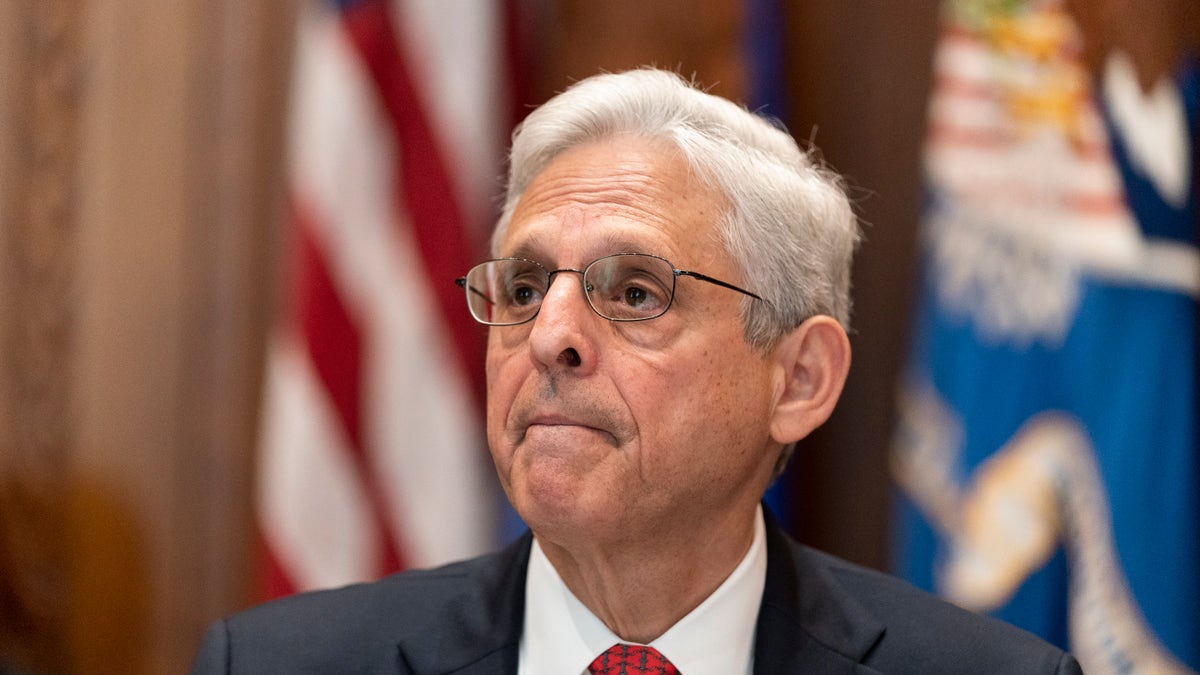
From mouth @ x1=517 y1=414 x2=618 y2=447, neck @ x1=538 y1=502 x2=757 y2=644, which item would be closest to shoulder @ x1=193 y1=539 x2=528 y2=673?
neck @ x1=538 y1=502 x2=757 y2=644

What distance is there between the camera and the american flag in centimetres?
307

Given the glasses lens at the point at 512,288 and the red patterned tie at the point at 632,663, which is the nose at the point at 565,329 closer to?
the glasses lens at the point at 512,288

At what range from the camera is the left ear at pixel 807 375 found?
6.41ft

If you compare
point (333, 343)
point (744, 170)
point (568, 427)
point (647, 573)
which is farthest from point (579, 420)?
point (333, 343)

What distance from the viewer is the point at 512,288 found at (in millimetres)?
1921

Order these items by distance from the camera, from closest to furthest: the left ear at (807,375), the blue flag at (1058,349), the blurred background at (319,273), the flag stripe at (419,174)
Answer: the left ear at (807,375) → the blue flag at (1058,349) → the blurred background at (319,273) → the flag stripe at (419,174)

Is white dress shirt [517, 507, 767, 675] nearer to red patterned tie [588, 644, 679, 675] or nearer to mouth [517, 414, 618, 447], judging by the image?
red patterned tie [588, 644, 679, 675]

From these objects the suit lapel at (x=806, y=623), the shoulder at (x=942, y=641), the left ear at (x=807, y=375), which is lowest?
the shoulder at (x=942, y=641)

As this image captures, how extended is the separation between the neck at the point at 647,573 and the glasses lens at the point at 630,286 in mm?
337

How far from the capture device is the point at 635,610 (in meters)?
1.85

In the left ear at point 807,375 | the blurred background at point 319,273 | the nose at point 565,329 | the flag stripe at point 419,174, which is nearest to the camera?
the nose at point 565,329

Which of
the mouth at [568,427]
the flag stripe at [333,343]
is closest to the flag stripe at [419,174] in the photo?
the flag stripe at [333,343]

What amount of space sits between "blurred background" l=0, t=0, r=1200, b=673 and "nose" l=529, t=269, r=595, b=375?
0.97 metres

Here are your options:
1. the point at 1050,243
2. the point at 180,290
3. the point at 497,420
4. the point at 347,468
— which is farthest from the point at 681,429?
the point at 180,290
